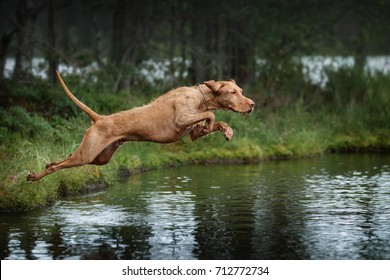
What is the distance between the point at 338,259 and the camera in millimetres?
11695

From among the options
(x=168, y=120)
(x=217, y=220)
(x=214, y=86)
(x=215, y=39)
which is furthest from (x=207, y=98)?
(x=215, y=39)

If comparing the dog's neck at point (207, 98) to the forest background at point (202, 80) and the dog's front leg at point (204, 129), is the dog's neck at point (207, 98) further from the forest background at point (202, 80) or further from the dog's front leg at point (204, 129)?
the forest background at point (202, 80)

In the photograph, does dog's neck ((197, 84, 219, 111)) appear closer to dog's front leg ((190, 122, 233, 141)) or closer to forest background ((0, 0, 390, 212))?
dog's front leg ((190, 122, 233, 141))

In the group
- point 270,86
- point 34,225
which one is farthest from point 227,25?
point 34,225

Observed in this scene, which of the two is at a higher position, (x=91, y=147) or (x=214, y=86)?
(x=214, y=86)

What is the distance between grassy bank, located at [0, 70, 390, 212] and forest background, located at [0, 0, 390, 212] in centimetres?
Result: 3

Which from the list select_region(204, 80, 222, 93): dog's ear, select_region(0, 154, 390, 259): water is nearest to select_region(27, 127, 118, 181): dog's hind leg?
select_region(0, 154, 390, 259): water

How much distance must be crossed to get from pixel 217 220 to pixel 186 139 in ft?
30.1

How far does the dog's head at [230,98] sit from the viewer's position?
43.8ft

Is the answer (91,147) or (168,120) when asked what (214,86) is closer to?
(168,120)

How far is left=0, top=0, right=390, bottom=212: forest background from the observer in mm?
20781

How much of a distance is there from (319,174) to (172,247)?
29.4 feet

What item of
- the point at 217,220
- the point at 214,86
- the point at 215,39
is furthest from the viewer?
the point at 215,39

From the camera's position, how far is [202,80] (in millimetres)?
32844
